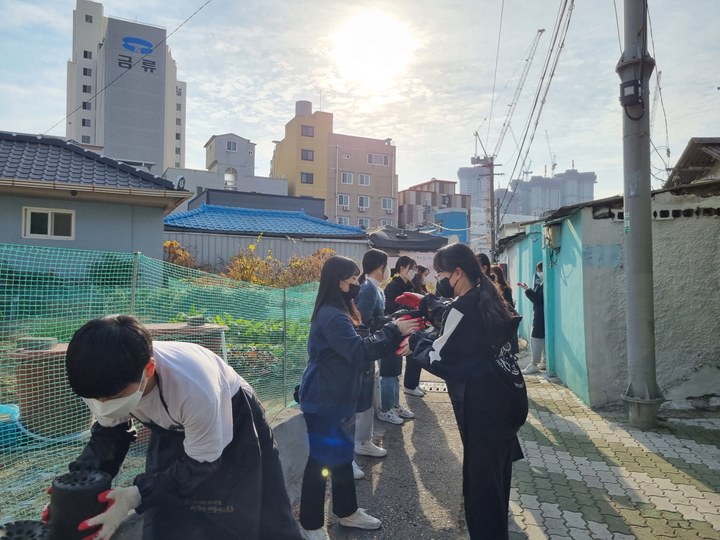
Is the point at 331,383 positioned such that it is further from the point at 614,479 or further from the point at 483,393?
the point at 614,479

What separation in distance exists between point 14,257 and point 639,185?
220 inches

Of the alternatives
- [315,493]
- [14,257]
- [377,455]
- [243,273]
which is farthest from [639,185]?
[243,273]

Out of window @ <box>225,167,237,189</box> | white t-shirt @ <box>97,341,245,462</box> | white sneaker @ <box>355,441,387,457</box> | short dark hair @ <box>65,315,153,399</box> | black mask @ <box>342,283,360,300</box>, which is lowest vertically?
white sneaker @ <box>355,441,387,457</box>

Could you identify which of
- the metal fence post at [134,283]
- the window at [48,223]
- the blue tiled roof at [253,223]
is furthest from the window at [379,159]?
the metal fence post at [134,283]

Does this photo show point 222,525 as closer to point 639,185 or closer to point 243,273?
point 639,185

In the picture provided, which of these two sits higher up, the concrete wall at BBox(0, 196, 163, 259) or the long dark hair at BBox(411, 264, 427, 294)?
the concrete wall at BBox(0, 196, 163, 259)

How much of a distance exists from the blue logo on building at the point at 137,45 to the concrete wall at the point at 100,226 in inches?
1555

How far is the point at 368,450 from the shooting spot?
14.8 feet

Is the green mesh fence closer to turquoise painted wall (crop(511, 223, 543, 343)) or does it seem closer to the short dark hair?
the short dark hair

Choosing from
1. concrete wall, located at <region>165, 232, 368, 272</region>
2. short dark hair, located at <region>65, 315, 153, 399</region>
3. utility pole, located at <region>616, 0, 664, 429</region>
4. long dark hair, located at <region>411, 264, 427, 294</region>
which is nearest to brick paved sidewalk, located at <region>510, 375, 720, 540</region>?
utility pole, located at <region>616, 0, 664, 429</region>

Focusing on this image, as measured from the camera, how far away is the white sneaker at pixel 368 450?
14.8 ft

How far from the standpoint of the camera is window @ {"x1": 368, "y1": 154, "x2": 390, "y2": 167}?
4684 cm

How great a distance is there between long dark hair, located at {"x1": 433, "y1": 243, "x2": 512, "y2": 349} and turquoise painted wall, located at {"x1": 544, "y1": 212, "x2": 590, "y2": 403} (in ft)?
12.5

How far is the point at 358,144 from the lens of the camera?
152 ft
